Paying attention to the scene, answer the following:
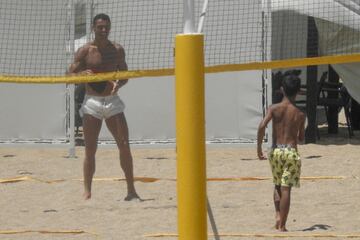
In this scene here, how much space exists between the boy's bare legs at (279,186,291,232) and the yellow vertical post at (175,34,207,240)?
5.88 ft

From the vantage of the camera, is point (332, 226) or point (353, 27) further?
point (353, 27)

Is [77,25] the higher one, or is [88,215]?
[77,25]

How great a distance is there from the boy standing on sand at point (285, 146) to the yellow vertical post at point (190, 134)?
1.83 meters

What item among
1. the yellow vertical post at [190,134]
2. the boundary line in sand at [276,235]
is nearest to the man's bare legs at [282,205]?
the boundary line in sand at [276,235]

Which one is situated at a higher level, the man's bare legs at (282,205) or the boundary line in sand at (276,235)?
the man's bare legs at (282,205)

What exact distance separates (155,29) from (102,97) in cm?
364

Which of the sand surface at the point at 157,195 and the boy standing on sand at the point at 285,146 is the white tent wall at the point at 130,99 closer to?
the sand surface at the point at 157,195

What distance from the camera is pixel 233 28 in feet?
39.0

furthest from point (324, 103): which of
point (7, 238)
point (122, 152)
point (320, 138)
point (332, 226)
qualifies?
point (7, 238)

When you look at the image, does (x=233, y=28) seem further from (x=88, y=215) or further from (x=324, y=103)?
(x=88, y=215)

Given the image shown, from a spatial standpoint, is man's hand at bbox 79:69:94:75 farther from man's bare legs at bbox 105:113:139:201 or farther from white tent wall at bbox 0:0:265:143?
white tent wall at bbox 0:0:265:143

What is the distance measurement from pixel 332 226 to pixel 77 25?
6.19 metres

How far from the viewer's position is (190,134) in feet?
17.5

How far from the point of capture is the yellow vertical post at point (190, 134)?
5309 millimetres
